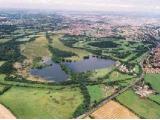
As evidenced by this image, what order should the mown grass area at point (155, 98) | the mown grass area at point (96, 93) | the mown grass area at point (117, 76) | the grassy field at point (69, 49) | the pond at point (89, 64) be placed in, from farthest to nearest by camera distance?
1. the grassy field at point (69, 49)
2. the pond at point (89, 64)
3. the mown grass area at point (117, 76)
4. the mown grass area at point (155, 98)
5. the mown grass area at point (96, 93)

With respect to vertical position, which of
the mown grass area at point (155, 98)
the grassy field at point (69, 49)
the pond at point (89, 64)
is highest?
the mown grass area at point (155, 98)

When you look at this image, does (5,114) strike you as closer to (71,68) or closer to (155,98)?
(155,98)

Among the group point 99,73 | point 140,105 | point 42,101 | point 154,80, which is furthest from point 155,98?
point 42,101

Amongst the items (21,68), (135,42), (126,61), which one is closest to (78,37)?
(135,42)

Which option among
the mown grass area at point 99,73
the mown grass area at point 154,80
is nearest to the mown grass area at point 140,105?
the mown grass area at point 154,80

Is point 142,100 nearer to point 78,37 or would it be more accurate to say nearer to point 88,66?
point 88,66

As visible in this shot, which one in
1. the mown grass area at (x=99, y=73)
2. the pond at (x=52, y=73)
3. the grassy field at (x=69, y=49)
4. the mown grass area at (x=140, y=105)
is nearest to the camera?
the mown grass area at (x=140, y=105)

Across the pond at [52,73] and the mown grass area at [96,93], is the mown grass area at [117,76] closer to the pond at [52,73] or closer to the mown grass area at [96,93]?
the mown grass area at [96,93]
